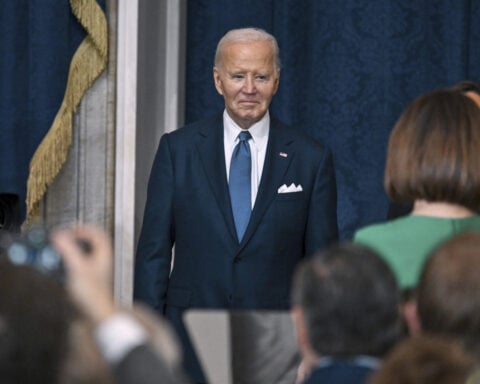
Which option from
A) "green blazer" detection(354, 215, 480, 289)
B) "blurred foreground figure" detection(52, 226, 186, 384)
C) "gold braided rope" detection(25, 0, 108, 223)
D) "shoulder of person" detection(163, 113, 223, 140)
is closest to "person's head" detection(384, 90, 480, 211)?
"green blazer" detection(354, 215, 480, 289)

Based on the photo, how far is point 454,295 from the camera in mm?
2010

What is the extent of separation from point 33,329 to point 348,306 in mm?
559

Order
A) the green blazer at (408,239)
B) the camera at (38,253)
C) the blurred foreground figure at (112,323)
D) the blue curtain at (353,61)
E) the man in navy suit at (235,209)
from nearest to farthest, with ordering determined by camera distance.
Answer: the blurred foreground figure at (112,323) → the camera at (38,253) → the green blazer at (408,239) → the man in navy suit at (235,209) → the blue curtain at (353,61)

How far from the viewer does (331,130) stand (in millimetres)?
5555

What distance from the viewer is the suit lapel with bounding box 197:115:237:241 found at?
4039 mm

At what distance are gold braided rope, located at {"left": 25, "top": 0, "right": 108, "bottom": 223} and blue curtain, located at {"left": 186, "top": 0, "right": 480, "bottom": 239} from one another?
528 millimetres

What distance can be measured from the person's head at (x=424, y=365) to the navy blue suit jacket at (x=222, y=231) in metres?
2.24

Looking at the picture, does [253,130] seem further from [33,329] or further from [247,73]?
[33,329]

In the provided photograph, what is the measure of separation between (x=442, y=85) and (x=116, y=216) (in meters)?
1.52

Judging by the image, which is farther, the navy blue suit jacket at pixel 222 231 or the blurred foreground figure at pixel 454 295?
the navy blue suit jacket at pixel 222 231

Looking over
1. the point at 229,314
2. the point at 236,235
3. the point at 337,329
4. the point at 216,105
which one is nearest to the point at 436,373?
the point at 337,329

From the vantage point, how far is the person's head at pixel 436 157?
2.73m

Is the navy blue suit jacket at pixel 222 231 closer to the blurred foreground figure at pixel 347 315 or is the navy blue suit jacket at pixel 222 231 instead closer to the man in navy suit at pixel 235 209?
the man in navy suit at pixel 235 209

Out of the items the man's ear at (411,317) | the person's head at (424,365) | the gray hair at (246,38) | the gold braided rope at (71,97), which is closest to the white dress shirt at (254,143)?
the gray hair at (246,38)
